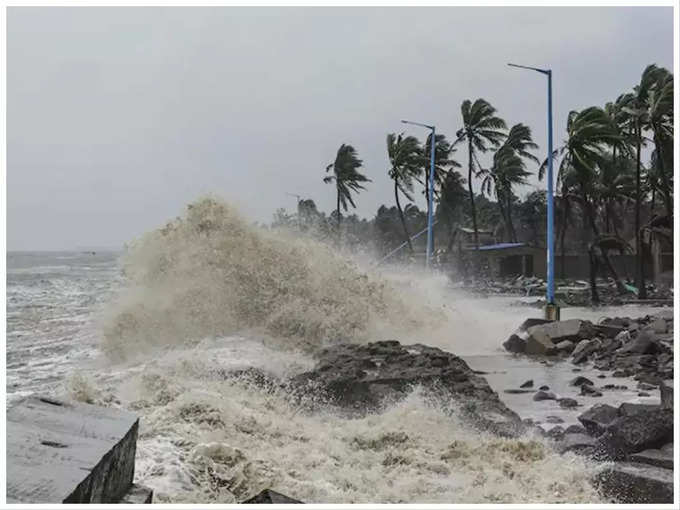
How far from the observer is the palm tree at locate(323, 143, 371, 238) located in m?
3.91

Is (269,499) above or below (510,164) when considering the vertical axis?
below

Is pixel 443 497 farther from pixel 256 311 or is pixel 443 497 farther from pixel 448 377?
pixel 256 311

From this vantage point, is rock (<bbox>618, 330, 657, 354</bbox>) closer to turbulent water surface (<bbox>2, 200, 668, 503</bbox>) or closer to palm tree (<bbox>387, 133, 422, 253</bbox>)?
turbulent water surface (<bbox>2, 200, 668, 503</bbox>)

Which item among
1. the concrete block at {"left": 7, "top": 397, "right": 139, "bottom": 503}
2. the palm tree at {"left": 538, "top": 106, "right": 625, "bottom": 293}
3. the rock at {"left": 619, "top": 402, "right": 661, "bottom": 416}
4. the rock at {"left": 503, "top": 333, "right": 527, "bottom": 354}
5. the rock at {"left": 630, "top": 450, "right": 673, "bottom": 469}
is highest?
the palm tree at {"left": 538, "top": 106, "right": 625, "bottom": 293}

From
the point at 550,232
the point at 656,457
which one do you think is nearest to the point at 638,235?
the point at 550,232

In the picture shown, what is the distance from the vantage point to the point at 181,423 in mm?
3316

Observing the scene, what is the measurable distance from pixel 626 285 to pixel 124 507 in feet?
17.4

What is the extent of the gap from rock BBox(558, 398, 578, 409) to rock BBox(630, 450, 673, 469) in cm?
114

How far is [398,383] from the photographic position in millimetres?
4391

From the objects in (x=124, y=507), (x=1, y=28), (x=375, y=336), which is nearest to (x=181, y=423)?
(x=124, y=507)

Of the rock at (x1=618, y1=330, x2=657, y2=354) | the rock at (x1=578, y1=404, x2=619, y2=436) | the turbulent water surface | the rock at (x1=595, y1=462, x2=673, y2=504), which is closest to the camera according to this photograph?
the rock at (x1=595, y1=462, x2=673, y2=504)

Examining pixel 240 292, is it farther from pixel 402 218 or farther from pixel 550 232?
pixel 550 232

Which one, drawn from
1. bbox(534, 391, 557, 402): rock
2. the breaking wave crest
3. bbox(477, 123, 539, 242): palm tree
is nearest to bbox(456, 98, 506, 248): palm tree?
bbox(477, 123, 539, 242): palm tree

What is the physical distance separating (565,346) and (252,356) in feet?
8.47
